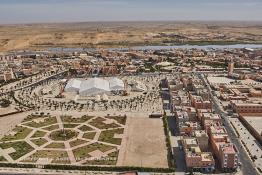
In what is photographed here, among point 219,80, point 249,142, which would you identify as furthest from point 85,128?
point 219,80

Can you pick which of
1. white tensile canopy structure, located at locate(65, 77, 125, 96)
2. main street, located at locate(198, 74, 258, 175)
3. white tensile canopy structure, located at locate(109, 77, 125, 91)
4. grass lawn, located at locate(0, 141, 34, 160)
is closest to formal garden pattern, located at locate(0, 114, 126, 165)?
grass lawn, located at locate(0, 141, 34, 160)

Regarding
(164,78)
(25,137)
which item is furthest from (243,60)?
(25,137)

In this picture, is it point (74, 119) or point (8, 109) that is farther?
point (8, 109)

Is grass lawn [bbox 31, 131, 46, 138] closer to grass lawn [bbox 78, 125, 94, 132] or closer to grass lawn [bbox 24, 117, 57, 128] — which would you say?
grass lawn [bbox 24, 117, 57, 128]

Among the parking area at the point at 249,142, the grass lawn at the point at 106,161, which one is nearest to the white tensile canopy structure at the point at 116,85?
A: the parking area at the point at 249,142

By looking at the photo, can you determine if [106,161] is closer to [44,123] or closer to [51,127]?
[51,127]

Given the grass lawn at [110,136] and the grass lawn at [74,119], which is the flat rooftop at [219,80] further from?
the grass lawn at [110,136]

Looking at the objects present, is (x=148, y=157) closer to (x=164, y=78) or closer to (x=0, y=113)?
(x=0, y=113)
